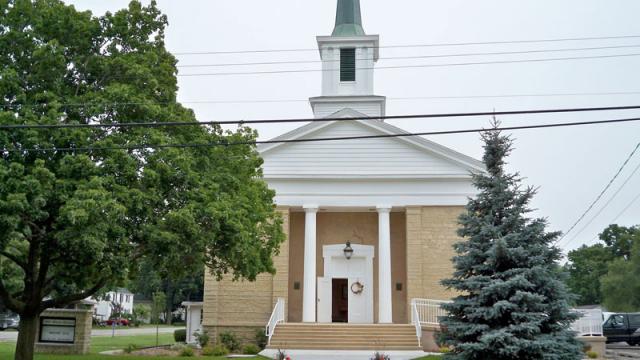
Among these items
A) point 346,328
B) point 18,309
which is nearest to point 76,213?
point 18,309

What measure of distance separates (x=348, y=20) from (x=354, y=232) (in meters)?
13.0

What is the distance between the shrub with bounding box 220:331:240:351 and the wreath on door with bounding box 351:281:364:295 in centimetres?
569

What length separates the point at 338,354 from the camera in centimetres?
2217

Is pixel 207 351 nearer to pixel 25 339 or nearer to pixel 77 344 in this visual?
pixel 77 344

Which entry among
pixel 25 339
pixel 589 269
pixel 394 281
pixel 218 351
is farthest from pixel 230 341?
pixel 589 269

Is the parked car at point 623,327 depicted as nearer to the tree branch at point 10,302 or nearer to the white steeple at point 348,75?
the white steeple at point 348,75

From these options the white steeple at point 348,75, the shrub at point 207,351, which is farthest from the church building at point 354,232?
the white steeple at point 348,75

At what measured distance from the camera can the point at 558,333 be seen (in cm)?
1451

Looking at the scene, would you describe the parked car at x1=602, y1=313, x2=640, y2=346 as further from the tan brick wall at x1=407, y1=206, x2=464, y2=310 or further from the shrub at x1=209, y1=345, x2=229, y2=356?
the shrub at x1=209, y1=345, x2=229, y2=356

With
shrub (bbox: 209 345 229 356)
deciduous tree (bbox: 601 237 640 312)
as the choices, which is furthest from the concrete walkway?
deciduous tree (bbox: 601 237 640 312)

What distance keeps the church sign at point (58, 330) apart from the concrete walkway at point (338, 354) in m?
6.53

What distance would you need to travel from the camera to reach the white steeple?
111ft

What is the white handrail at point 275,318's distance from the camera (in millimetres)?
25097

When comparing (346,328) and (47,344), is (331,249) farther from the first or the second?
(47,344)
